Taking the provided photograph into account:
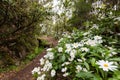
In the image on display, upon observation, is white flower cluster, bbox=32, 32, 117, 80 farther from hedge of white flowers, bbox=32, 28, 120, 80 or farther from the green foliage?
the green foliage

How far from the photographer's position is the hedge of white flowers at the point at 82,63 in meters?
2.03

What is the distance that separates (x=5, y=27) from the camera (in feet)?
32.4

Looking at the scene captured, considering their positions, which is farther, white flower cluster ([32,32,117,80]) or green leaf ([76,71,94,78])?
white flower cluster ([32,32,117,80])

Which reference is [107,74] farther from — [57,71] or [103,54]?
[57,71]

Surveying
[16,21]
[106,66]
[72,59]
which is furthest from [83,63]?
[16,21]

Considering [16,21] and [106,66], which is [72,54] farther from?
[16,21]

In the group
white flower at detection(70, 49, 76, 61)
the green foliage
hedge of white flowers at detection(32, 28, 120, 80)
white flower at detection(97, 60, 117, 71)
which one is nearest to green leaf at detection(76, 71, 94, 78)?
hedge of white flowers at detection(32, 28, 120, 80)

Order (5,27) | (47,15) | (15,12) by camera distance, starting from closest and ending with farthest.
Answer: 1. (15,12)
2. (47,15)
3. (5,27)

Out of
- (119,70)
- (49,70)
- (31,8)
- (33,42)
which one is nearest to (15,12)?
(31,8)

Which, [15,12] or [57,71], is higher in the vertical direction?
[15,12]

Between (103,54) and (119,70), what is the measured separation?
0.96ft

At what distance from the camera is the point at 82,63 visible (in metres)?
2.23

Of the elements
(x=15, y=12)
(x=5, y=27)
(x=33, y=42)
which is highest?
(x=15, y=12)

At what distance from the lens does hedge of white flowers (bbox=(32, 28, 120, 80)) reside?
2025 mm
